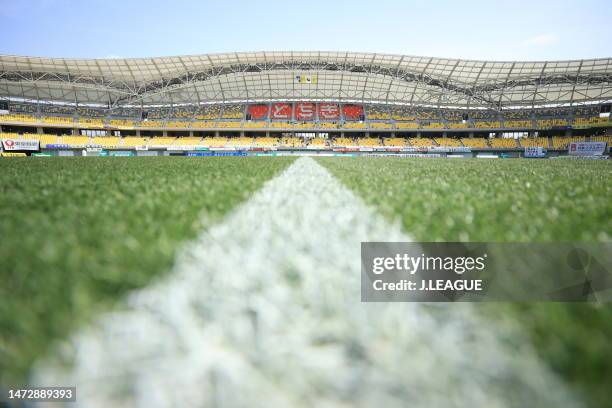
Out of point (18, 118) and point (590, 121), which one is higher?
point (590, 121)

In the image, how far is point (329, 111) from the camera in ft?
142

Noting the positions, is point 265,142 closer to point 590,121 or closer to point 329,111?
point 329,111

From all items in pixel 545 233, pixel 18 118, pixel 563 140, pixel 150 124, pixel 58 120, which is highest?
pixel 150 124

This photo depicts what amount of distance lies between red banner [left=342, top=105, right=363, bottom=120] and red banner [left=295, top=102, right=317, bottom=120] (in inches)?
166

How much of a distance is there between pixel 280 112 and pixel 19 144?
27.9 metres

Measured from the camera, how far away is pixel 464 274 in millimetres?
998

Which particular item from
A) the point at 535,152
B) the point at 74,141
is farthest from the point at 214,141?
the point at 535,152

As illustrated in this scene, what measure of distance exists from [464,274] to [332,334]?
22.5 inches

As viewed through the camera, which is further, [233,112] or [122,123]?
[233,112]

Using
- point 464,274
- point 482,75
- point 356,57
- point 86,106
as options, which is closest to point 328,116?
point 356,57

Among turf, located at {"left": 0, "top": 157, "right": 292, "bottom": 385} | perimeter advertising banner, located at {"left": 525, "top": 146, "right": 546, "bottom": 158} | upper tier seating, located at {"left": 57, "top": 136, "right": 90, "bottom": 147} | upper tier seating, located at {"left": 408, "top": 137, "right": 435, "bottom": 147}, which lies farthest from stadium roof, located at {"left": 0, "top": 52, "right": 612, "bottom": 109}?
turf, located at {"left": 0, "top": 157, "right": 292, "bottom": 385}

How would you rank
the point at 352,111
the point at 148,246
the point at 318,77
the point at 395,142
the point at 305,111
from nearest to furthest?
1. the point at 148,246
2. the point at 318,77
3. the point at 395,142
4. the point at 352,111
5. the point at 305,111

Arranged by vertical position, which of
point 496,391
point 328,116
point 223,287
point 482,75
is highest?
point 328,116

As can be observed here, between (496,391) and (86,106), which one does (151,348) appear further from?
(86,106)
